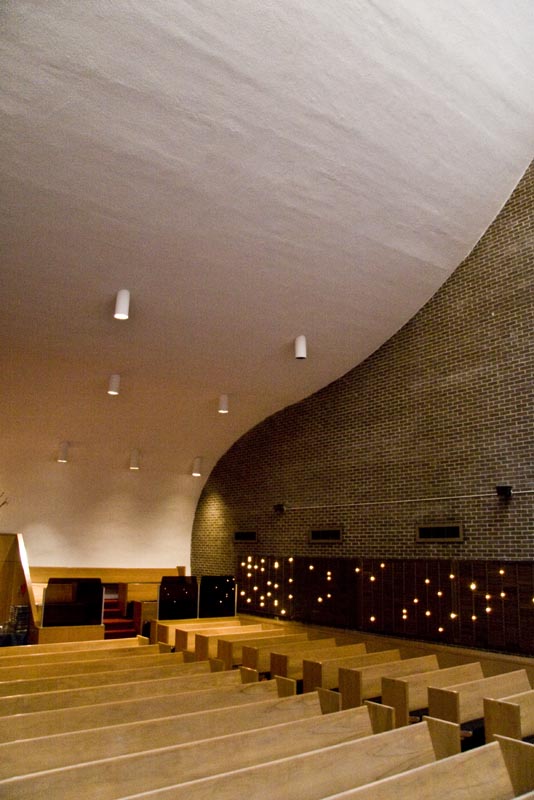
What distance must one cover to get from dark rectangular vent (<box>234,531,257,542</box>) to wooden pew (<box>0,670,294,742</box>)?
5.79 meters

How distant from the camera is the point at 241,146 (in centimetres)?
554

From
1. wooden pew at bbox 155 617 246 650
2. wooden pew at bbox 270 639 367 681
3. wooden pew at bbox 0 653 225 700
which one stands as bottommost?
wooden pew at bbox 155 617 246 650

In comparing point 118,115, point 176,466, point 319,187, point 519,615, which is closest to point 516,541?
point 519,615

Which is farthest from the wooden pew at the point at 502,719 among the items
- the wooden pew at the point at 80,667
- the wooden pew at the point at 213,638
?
the wooden pew at the point at 213,638

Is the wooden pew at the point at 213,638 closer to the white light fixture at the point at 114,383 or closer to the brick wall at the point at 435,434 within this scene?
the brick wall at the point at 435,434

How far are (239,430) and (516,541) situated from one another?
5848 mm

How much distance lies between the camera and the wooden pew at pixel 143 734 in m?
2.97

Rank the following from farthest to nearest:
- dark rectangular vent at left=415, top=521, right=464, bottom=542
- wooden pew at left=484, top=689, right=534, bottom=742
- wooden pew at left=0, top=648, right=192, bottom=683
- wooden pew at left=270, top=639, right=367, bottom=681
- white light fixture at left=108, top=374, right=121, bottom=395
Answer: white light fixture at left=108, top=374, right=121, bottom=395 → dark rectangular vent at left=415, top=521, right=464, bottom=542 → wooden pew at left=270, top=639, right=367, bottom=681 → wooden pew at left=0, top=648, right=192, bottom=683 → wooden pew at left=484, top=689, right=534, bottom=742

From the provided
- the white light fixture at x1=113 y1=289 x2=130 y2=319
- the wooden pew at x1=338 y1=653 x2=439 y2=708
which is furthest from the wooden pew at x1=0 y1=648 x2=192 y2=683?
the white light fixture at x1=113 y1=289 x2=130 y2=319

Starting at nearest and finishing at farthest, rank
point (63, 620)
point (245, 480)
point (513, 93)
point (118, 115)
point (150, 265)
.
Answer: point (118, 115)
point (513, 93)
point (150, 265)
point (63, 620)
point (245, 480)

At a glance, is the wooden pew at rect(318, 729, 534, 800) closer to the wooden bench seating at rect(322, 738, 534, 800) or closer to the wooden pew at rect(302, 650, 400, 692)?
the wooden bench seating at rect(322, 738, 534, 800)

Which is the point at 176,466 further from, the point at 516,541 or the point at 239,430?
the point at 516,541

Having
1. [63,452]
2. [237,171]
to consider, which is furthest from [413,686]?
[63,452]

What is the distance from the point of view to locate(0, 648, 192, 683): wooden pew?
5266mm
